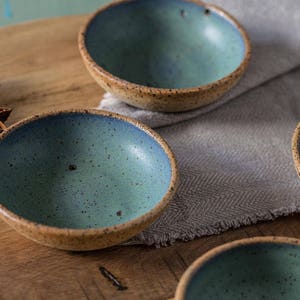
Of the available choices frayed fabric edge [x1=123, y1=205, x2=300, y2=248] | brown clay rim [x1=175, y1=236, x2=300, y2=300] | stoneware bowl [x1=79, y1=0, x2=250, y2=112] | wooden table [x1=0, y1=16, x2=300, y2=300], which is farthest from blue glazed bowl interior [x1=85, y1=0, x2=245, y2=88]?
brown clay rim [x1=175, y1=236, x2=300, y2=300]

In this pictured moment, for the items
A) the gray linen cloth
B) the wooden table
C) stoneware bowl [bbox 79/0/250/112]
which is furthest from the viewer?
stoneware bowl [bbox 79/0/250/112]

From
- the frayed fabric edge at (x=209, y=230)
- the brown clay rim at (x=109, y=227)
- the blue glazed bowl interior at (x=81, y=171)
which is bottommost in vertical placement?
the frayed fabric edge at (x=209, y=230)

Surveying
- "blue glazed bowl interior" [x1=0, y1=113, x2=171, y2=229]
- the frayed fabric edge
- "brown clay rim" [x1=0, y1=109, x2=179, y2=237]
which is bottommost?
the frayed fabric edge

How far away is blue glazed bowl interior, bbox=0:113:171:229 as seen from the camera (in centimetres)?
96

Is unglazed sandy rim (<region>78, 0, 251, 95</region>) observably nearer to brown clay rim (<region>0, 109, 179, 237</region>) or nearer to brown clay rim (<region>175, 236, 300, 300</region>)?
brown clay rim (<region>0, 109, 179, 237</region>)

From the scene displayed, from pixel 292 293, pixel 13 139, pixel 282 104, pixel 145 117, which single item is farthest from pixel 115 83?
pixel 292 293

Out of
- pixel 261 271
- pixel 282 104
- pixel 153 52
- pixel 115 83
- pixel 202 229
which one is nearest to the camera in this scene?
pixel 261 271

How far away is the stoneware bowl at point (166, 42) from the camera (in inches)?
49.1

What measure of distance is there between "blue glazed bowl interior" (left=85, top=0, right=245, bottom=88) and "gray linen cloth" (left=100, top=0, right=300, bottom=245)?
73 mm

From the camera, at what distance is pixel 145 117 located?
1116mm

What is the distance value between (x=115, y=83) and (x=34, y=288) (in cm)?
37

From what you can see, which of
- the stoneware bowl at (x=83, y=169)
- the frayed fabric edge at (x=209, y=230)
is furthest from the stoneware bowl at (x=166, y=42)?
the frayed fabric edge at (x=209, y=230)

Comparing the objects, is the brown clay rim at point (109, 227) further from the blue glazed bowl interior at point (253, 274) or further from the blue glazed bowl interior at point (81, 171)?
the blue glazed bowl interior at point (253, 274)

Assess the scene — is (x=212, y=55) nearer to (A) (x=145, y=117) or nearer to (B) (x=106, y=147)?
(A) (x=145, y=117)
